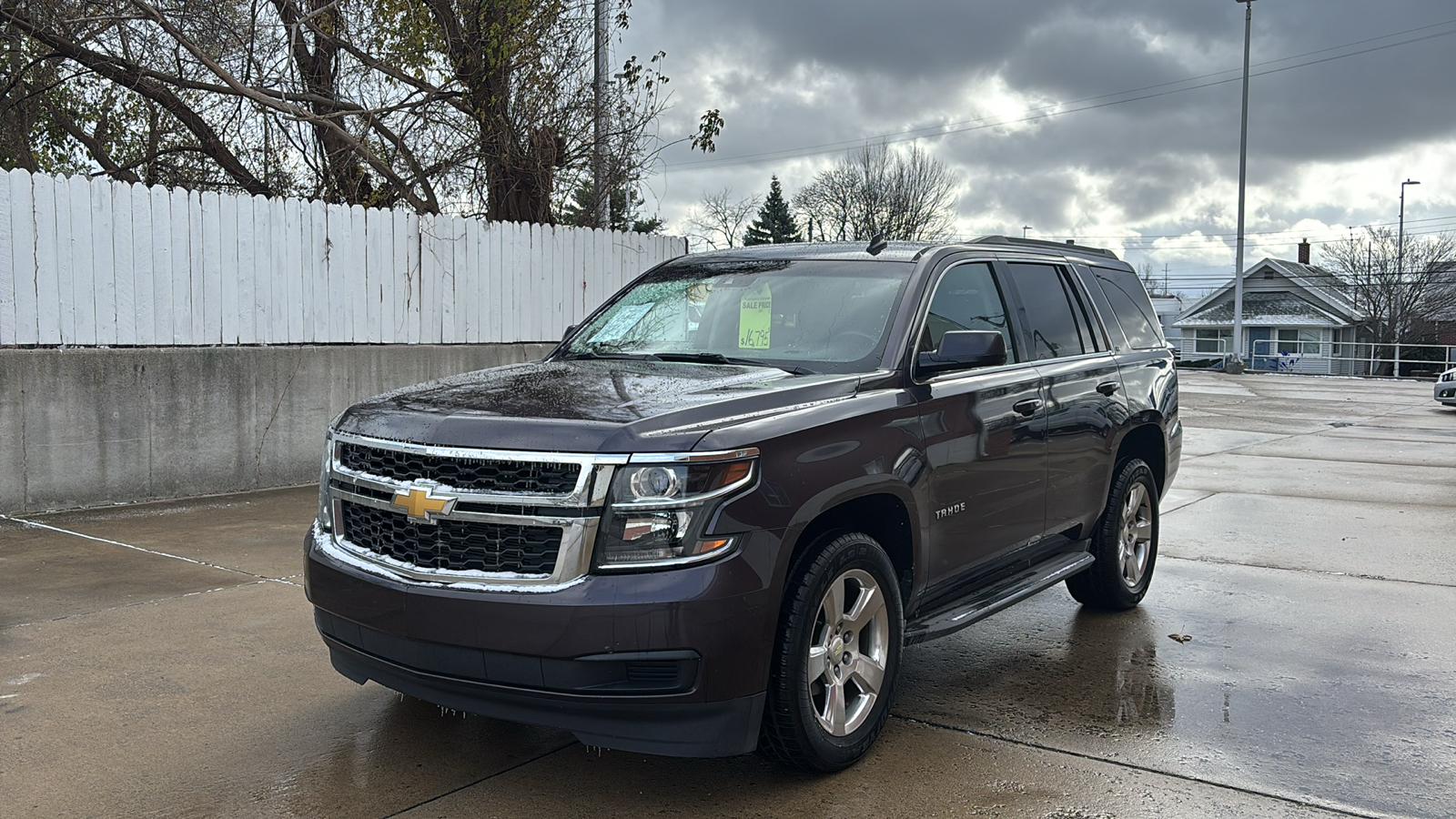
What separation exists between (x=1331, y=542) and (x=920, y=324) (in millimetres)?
5209

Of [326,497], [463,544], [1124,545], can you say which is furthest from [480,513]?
[1124,545]

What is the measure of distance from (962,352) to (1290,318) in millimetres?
62118

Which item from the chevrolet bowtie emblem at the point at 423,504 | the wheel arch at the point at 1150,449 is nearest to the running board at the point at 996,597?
the wheel arch at the point at 1150,449

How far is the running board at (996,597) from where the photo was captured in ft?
14.6

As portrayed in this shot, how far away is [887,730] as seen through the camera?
14.6 feet

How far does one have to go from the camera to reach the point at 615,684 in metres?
3.37

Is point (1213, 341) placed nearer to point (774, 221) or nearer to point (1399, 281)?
point (1399, 281)

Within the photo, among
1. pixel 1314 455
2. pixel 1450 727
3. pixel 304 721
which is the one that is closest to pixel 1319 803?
pixel 1450 727

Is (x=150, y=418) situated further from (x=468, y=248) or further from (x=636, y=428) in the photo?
(x=636, y=428)

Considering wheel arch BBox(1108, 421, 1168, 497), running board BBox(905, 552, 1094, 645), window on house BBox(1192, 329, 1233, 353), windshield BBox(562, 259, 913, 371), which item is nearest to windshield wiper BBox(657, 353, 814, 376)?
windshield BBox(562, 259, 913, 371)

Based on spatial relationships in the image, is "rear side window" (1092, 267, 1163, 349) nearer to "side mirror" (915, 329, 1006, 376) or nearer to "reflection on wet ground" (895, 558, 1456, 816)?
"reflection on wet ground" (895, 558, 1456, 816)

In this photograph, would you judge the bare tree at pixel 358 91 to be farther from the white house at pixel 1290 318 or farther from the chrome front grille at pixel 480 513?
the white house at pixel 1290 318

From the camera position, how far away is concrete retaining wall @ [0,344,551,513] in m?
8.31

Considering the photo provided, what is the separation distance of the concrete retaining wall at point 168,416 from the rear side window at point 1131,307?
21.1 ft
